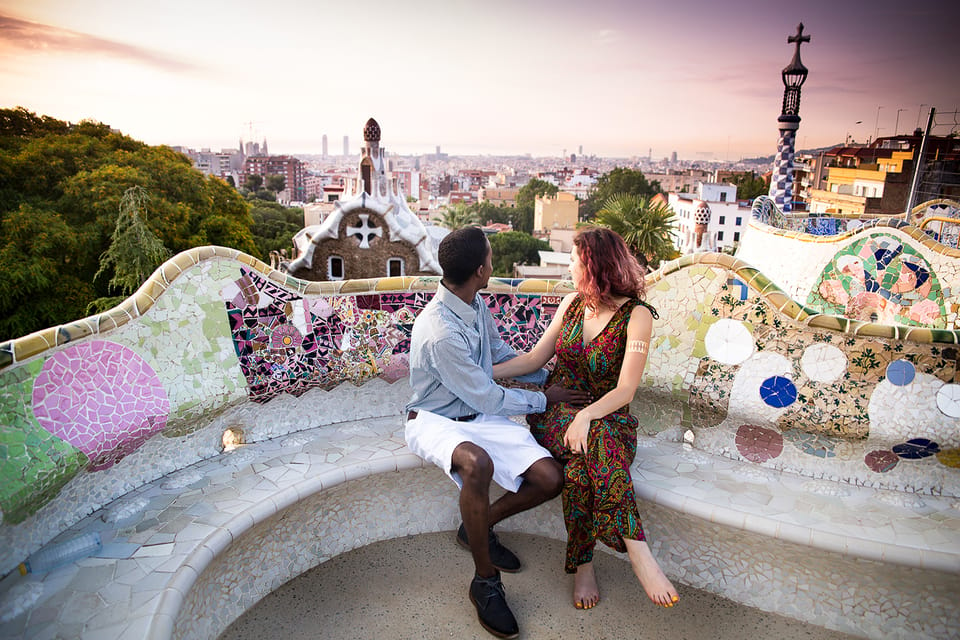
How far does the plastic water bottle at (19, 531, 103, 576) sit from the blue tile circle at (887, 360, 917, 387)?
3489mm

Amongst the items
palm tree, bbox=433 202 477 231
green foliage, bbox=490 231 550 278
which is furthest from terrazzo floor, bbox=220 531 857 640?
green foliage, bbox=490 231 550 278

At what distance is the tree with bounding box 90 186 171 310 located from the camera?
1320 centimetres

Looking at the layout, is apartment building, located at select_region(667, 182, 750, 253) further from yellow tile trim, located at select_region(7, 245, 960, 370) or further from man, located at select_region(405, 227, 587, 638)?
man, located at select_region(405, 227, 587, 638)

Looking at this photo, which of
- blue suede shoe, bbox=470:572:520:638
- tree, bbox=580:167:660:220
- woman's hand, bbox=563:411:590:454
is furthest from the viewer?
tree, bbox=580:167:660:220

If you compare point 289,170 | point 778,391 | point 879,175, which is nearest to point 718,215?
point 879,175

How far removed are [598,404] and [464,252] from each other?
879mm

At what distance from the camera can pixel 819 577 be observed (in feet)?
8.87

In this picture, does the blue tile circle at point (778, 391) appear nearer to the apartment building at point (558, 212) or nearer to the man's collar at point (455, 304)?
the man's collar at point (455, 304)

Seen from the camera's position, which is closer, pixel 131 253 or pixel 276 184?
pixel 131 253

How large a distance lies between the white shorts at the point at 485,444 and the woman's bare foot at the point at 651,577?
1.73 ft

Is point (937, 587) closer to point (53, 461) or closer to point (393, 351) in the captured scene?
point (393, 351)

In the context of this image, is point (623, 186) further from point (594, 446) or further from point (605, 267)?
point (594, 446)

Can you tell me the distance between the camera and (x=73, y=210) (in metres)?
15.2

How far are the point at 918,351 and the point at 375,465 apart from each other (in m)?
2.58
